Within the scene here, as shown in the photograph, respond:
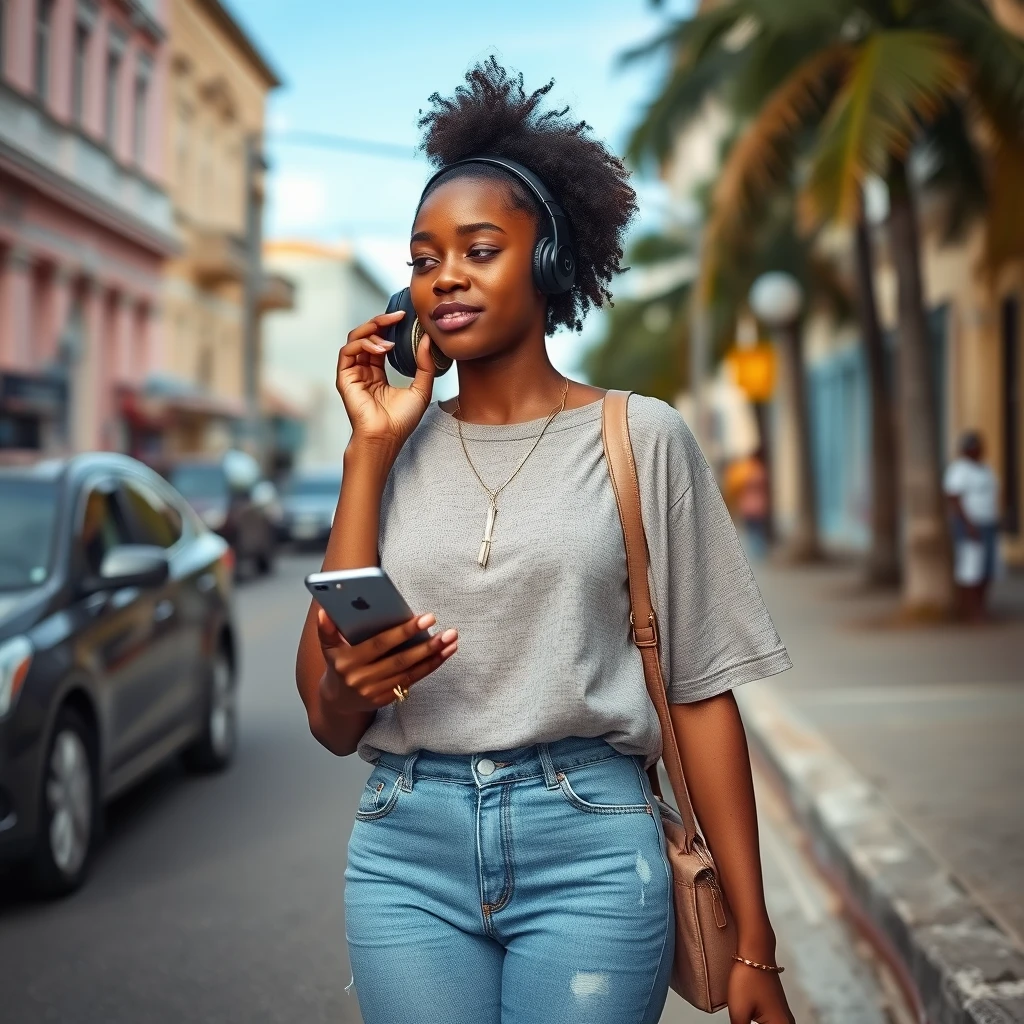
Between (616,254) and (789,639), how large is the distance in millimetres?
10489

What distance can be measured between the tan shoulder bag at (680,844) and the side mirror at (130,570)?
4074 mm

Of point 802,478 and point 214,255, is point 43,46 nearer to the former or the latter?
point 802,478

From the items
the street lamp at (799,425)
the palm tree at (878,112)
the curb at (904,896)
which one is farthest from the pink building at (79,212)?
the curb at (904,896)

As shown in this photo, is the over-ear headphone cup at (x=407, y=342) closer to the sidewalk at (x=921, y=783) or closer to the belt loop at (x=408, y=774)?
the belt loop at (x=408, y=774)

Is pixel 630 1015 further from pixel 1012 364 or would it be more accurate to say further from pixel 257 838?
pixel 1012 364

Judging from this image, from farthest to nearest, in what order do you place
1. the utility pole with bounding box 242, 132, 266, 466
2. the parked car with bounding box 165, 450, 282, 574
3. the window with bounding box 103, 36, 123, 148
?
the utility pole with bounding box 242, 132, 266, 466
the window with bounding box 103, 36, 123, 148
the parked car with bounding box 165, 450, 282, 574

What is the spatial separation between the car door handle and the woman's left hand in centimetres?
476

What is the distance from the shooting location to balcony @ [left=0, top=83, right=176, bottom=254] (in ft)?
73.3

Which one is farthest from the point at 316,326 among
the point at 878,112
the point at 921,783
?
the point at 921,783

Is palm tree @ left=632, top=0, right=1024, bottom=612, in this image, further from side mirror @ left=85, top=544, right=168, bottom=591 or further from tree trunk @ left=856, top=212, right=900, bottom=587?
side mirror @ left=85, top=544, right=168, bottom=591

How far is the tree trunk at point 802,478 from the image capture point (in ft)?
74.1

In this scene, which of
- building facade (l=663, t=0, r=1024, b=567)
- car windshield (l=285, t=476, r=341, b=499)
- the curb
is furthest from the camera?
car windshield (l=285, t=476, r=341, b=499)

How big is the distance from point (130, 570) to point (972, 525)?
371 inches

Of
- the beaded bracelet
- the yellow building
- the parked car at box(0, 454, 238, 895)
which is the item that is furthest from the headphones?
the yellow building
